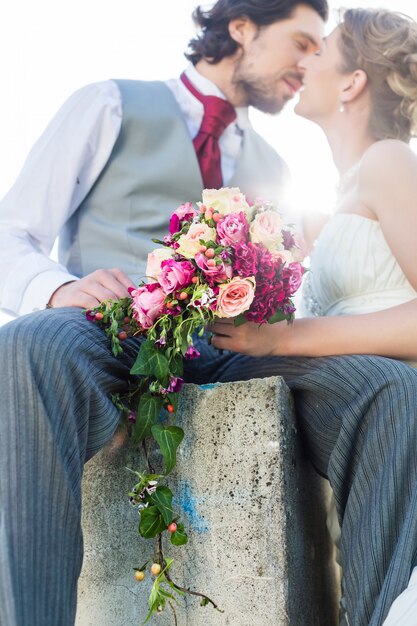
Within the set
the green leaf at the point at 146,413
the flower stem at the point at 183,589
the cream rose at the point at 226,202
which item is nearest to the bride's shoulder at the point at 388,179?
the cream rose at the point at 226,202

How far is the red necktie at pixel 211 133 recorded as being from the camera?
10.5 feet

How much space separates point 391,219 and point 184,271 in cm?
97

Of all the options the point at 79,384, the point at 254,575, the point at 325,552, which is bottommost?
the point at 325,552

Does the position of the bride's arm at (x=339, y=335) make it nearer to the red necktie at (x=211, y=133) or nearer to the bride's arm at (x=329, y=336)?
the bride's arm at (x=329, y=336)

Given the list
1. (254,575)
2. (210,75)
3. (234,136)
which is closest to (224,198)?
(254,575)

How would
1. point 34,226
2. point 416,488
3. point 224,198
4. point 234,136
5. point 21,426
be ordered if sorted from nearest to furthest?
point 21,426 < point 416,488 < point 224,198 < point 34,226 < point 234,136

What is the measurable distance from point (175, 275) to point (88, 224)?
3.36 feet

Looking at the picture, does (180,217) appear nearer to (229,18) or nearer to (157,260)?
(157,260)

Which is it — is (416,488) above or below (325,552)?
above

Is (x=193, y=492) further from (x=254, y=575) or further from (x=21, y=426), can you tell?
(x=21, y=426)

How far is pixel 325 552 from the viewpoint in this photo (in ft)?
8.17

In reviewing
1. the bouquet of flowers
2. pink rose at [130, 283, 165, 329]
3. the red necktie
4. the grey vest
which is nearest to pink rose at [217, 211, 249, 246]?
the bouquet of flowers

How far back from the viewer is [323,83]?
3400 mm

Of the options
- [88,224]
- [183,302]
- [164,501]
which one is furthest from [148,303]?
[88,224]
